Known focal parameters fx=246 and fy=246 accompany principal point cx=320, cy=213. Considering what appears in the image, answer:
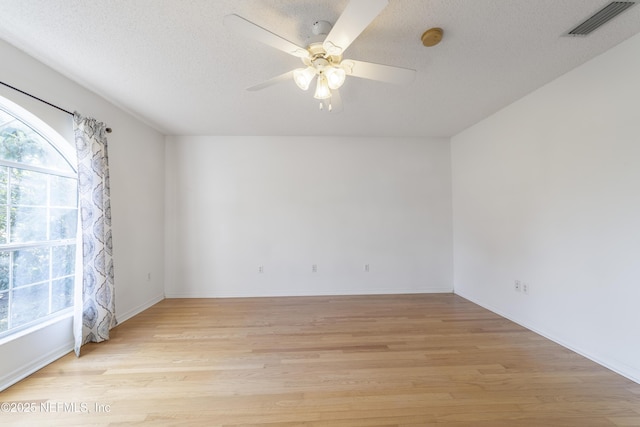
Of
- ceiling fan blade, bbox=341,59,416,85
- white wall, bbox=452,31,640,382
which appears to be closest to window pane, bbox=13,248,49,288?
ceiling fan blade, bbox=341,59,416,85

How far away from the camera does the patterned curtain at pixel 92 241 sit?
2.32 metres

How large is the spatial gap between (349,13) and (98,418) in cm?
273

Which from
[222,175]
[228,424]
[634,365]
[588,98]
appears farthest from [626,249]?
[222,175]

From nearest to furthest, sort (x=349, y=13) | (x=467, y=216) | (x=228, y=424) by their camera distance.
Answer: (x=349, y=13)
(x=228, y=424)
(x=467, y=216)

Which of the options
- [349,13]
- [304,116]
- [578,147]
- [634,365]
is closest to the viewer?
[349,13]

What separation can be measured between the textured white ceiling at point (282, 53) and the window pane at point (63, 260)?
1.63m

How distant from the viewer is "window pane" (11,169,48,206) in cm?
200

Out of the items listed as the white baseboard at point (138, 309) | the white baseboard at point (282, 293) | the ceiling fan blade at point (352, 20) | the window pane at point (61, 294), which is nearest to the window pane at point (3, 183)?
the window pane at point (61, 294)

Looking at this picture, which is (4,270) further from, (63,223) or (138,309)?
(138,309)

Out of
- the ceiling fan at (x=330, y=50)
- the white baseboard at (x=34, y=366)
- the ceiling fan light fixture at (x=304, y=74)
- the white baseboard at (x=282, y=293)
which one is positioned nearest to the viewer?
the ceiling fan at (x=330, y=50)

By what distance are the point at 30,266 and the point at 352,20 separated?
10.3 ft

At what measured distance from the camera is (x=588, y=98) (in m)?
2.12

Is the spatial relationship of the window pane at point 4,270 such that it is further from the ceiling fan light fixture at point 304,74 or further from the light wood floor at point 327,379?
the ceiling fan light fixture at point 304,74

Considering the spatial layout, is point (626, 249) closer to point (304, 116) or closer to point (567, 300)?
point (567, 300)
